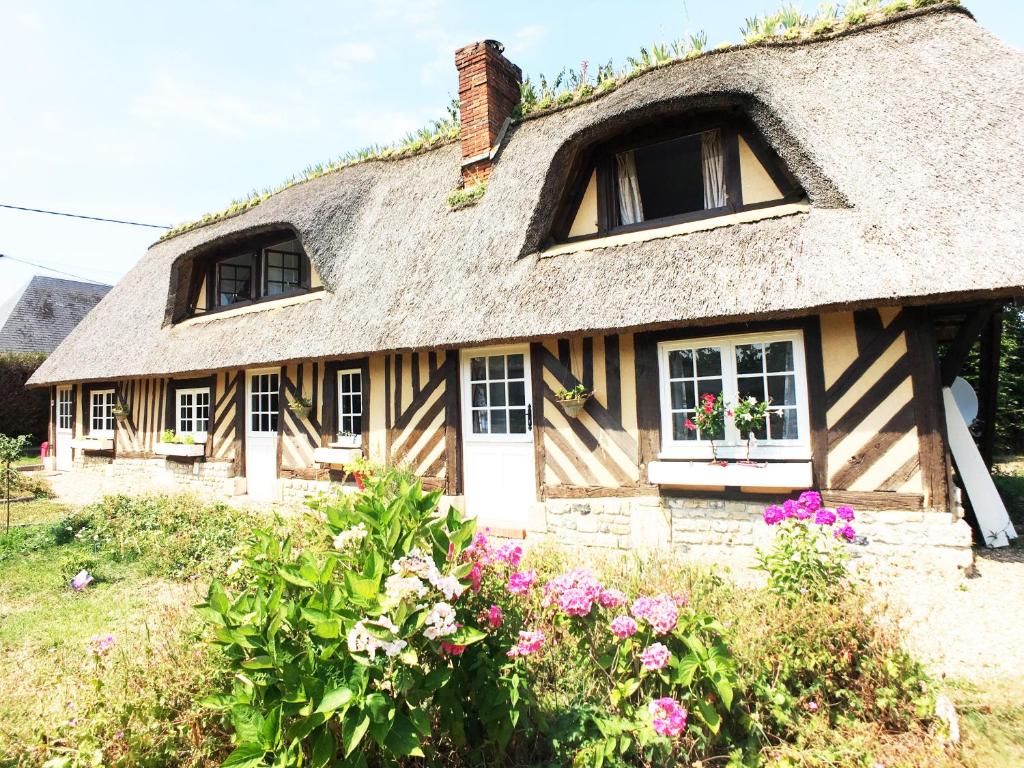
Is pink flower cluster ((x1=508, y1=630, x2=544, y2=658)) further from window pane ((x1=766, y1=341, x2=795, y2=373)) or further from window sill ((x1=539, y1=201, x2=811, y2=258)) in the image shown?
window sill ((x1=539, y1=201, x2=811, y2=258))

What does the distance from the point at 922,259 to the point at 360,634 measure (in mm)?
4888

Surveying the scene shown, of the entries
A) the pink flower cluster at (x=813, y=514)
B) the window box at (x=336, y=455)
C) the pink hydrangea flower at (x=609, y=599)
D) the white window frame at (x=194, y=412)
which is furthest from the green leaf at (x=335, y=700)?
the white window frame at (x=194, y=412)

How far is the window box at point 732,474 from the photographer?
4.87 m

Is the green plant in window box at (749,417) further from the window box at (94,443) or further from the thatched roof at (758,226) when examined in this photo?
the window box at (94,443)

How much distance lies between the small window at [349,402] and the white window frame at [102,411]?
746cm

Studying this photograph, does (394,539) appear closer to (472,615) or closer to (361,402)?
(472,615)

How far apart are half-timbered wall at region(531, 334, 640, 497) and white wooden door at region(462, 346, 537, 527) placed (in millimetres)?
227

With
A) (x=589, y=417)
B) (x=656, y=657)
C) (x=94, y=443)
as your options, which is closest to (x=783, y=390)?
(x=589, y=417)

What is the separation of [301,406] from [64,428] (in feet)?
33.9

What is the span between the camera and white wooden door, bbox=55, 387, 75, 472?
1386cm

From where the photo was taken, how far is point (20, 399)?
56.5ft

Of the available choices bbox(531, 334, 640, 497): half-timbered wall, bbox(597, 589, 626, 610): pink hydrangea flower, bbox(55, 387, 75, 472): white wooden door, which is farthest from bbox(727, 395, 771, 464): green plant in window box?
bbox(55, 387, 75, 472): white wooden door

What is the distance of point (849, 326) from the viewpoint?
193 inches

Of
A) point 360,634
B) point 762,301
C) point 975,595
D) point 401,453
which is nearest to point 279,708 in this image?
point 360,634
